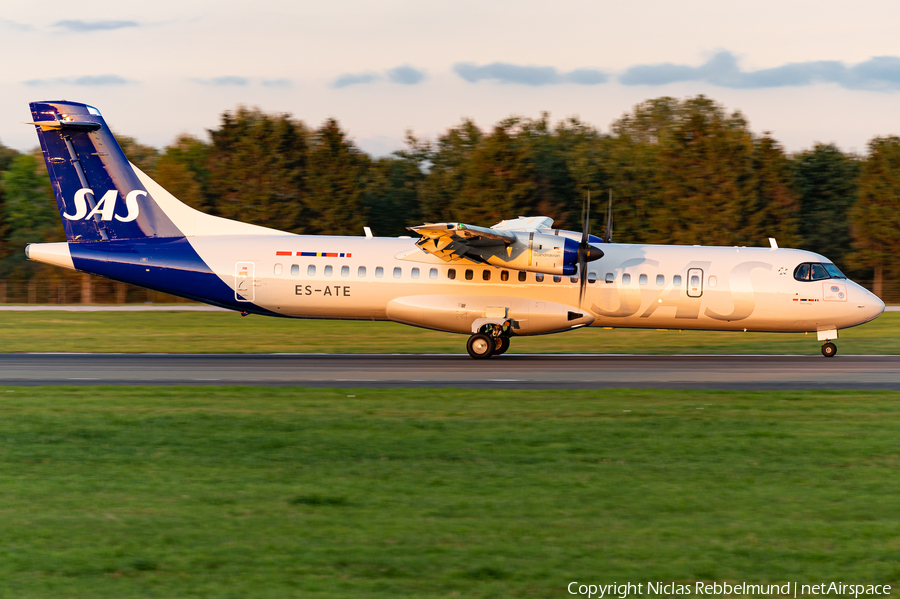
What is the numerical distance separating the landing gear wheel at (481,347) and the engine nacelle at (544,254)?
2.17 meters

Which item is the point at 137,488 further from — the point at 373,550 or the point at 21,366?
the point at 21,366

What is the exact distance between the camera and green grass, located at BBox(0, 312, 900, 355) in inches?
963

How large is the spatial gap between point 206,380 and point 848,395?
12.5 m

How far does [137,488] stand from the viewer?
827cm

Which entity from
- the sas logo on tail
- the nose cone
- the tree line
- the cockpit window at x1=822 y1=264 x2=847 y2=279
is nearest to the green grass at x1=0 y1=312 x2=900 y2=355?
the nose cone

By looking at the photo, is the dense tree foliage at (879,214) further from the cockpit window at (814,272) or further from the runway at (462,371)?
the runway at (462,371)

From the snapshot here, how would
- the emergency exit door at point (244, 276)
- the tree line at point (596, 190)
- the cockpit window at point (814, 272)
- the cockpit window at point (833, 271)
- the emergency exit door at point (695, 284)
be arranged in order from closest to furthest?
1. the emergency exit door at point (695, 284)
2. the cockpit window at point (814, 272)
3. the cockpit window at point (833, 271)
4. the emergency exit door at point (244, 276)
5. the tree line at point (596, 190)

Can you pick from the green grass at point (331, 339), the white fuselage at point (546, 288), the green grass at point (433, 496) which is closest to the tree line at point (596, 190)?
the green grass at point (331, 339)

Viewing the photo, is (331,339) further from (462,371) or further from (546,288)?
(462,371)

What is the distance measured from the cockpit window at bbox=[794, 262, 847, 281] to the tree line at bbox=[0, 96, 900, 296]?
90.0 ft

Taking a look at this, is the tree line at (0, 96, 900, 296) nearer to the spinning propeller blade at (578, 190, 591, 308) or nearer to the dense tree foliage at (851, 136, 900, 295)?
the dense tree foliage at (851, 136, 900, 295)

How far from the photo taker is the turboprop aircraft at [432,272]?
866 inches

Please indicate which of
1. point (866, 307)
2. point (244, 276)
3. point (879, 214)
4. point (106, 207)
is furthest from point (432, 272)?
point (879, 214)

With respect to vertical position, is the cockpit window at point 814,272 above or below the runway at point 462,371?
above
